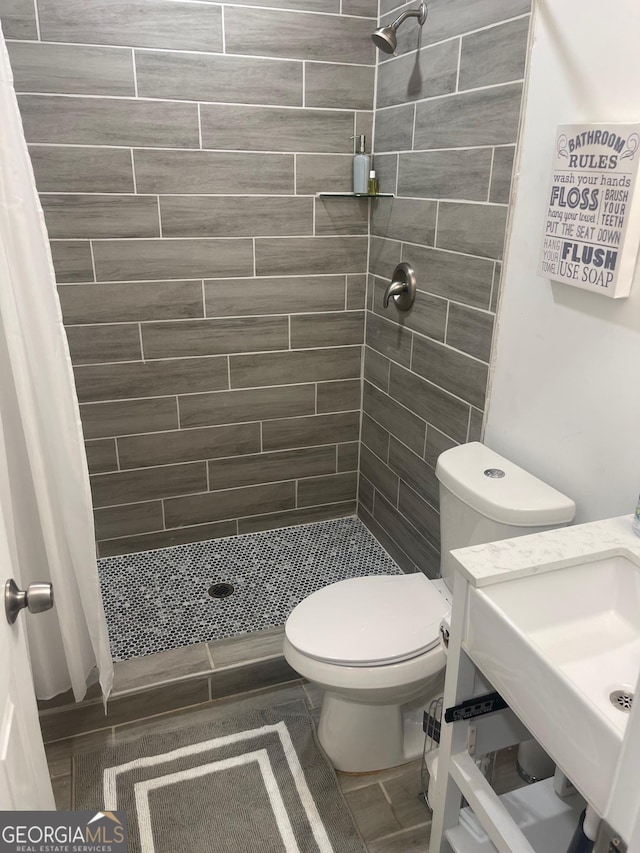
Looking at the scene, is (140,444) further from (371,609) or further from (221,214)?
(371,609)

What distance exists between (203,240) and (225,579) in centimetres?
130

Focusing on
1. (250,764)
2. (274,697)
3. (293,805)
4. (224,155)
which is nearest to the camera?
(293,805)

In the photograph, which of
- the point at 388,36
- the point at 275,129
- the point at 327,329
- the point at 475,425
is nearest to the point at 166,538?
the point at 327,329

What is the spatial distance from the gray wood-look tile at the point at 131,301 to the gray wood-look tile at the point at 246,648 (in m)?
1.20

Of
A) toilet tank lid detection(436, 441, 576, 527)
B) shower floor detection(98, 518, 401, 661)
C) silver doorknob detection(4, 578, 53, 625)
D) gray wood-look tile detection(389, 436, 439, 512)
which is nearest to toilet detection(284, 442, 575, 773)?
toilet tank lid detection(436, 441, 576, 527)

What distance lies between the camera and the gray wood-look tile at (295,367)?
2621 millimetres

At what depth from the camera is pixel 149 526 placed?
8.89ft

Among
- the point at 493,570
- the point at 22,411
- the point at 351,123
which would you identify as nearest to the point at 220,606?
the point at 22,411

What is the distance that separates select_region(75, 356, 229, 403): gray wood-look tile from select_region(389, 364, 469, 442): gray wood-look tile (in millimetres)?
697

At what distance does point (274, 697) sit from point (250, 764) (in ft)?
0.87

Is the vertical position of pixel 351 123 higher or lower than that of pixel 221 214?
higher

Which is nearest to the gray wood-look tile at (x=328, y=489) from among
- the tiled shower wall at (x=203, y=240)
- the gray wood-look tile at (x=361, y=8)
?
the tiled shower wall at (x=203, y=240)

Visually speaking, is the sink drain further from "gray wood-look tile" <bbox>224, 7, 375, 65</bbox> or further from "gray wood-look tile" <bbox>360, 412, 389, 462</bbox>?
"gray wood-look tile" <bbox>224, 7, 375, 65</bbox>

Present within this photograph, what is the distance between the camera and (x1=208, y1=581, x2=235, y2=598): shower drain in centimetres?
245
